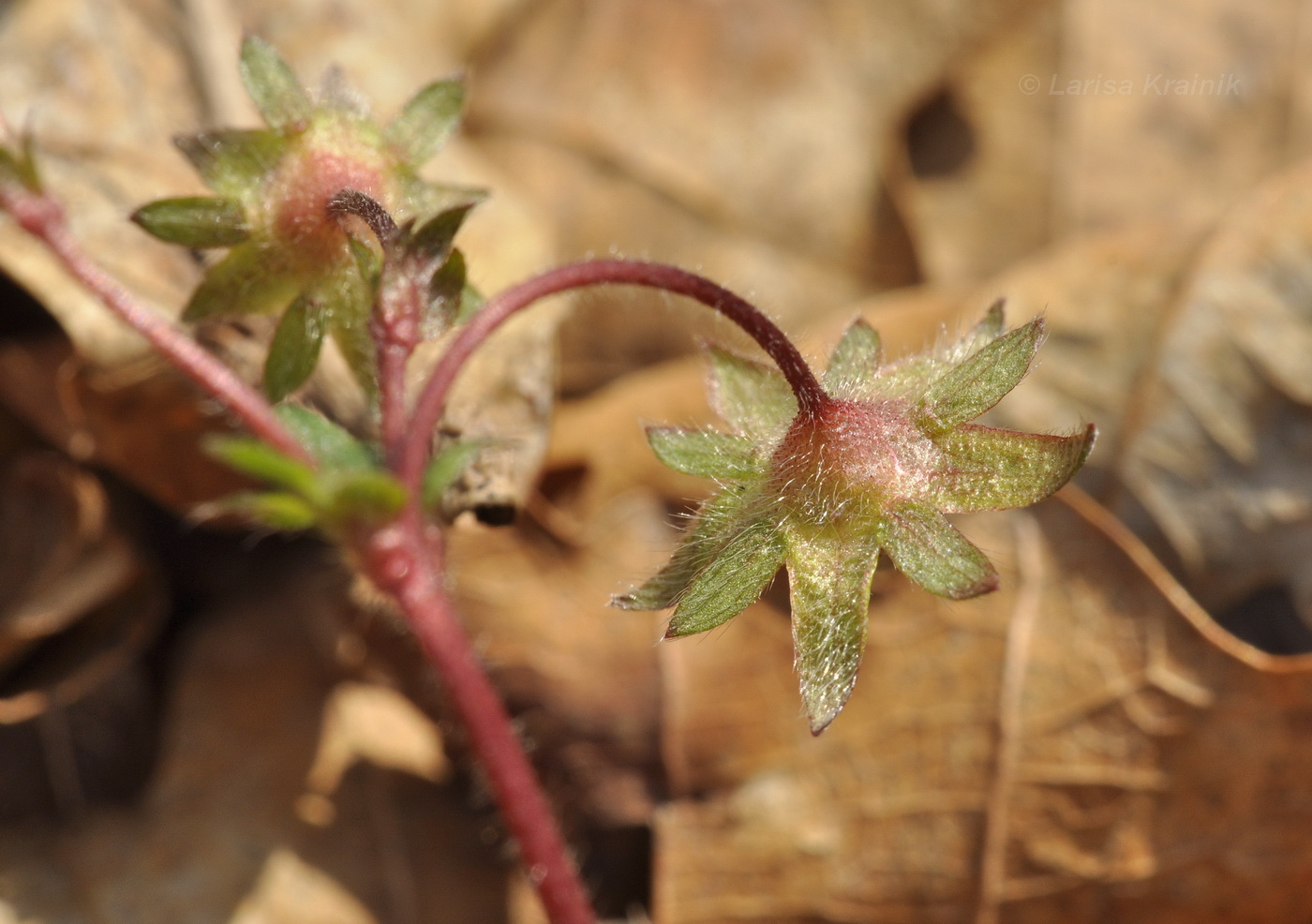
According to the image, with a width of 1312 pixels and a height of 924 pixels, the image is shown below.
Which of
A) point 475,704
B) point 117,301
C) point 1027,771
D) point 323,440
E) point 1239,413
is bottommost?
point 475,704

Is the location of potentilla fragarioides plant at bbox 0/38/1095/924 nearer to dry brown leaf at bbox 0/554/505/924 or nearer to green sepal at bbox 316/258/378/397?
green sepal at bbox 316/258/378/397

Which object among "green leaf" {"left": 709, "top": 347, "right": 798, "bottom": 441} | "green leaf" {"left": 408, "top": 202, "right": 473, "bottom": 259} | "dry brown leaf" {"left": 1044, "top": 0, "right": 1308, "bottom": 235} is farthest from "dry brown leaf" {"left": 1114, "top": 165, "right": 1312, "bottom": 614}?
"green leaf" {"left": 408, "top": 202, "right": 473, "bottom": 259}

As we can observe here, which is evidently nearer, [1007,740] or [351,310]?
[351,310]

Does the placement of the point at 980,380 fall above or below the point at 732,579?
above

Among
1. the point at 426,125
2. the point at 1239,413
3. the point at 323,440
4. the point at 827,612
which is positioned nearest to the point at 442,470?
the point at 323,440

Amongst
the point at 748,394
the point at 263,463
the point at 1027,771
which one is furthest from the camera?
the point at 1027,771

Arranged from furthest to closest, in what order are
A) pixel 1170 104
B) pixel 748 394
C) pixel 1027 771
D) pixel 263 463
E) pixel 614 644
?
pixel 1170 104, pixel 614 644, pixel 1027 771, pixel 748 394, pixel 263 463

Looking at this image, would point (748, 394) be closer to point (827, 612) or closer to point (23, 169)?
point (827, 612)
